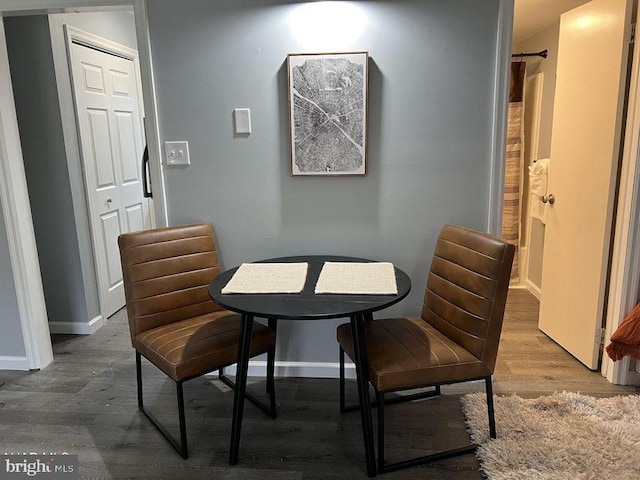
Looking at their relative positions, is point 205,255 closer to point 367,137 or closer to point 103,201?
point 367,137

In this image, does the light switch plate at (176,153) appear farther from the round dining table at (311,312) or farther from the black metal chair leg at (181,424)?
the black metal chair leg at (181,424)

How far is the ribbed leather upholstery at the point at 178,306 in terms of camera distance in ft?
6.48

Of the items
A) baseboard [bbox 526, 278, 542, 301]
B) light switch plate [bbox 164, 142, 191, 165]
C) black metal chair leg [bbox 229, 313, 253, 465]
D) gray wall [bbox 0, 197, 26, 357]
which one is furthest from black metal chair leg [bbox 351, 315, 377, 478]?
baseboard [bbox 526, 278, 542, 301]

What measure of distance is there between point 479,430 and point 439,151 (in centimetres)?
129

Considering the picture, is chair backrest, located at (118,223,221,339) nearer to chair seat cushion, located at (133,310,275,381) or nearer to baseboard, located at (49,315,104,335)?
chair seat cushion, located at (133,310,275,381)

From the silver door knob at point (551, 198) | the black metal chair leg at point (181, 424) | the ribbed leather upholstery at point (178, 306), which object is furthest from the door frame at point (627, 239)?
the black metal chair leg at point (181, 424)

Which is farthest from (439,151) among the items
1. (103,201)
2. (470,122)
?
(103,201)

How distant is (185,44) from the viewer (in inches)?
92.4

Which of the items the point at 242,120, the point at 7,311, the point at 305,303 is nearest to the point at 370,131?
the point at 242,120

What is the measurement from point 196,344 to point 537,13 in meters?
3.09

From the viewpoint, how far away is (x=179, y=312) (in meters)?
2.27

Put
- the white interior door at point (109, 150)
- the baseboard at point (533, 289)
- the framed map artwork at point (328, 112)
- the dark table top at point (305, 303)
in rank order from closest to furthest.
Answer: the dark table top at point (305, 303) → the framed map artwork at point (328, 112) → the white interior door at point (109, 150) → the baseboard at point (533, 289)

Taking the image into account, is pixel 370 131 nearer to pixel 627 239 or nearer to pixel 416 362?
pixel 416 362

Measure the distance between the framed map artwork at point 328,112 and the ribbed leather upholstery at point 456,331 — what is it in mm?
653
